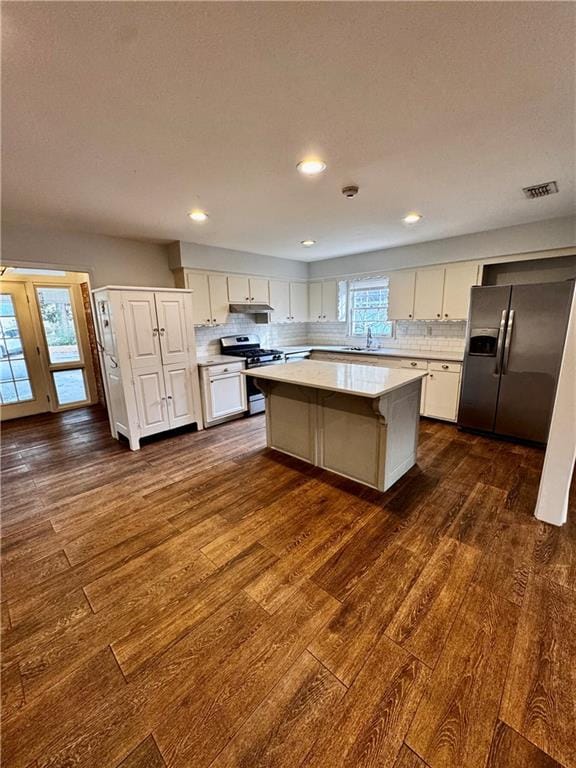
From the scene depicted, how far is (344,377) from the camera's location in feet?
9.20

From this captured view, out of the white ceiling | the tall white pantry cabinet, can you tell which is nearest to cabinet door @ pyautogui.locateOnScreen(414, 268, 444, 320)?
the white ceiling

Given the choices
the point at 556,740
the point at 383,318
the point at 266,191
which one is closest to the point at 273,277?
the point at 383,318

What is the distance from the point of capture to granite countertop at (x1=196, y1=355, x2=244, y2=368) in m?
4.27

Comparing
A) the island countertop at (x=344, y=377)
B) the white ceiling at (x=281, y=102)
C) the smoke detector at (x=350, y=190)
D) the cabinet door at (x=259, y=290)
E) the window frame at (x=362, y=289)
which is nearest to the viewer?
the white ceiling at (x=281, y=102)

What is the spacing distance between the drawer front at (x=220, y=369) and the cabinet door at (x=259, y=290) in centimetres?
124

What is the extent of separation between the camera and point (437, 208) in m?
3.01

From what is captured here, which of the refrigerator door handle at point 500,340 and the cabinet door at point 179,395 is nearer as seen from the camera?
the refrigerator door handle at point 500,340

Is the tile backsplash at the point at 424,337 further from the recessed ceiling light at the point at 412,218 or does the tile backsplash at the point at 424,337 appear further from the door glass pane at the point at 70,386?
the door glass pane at the point at 70,386

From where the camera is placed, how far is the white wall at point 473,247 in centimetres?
338

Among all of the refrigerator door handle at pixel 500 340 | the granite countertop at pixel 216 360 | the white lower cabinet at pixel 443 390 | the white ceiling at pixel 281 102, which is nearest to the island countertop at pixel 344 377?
the granite countertop at pixel 216 360

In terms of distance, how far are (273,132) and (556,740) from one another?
2.95 meters

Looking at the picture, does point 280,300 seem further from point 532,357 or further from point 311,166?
point 532,357

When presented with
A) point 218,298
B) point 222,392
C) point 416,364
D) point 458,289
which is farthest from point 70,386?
point 458,289

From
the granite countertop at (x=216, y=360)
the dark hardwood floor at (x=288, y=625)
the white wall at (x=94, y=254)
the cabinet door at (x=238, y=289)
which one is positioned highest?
the white wall at (x=94, y=254)
